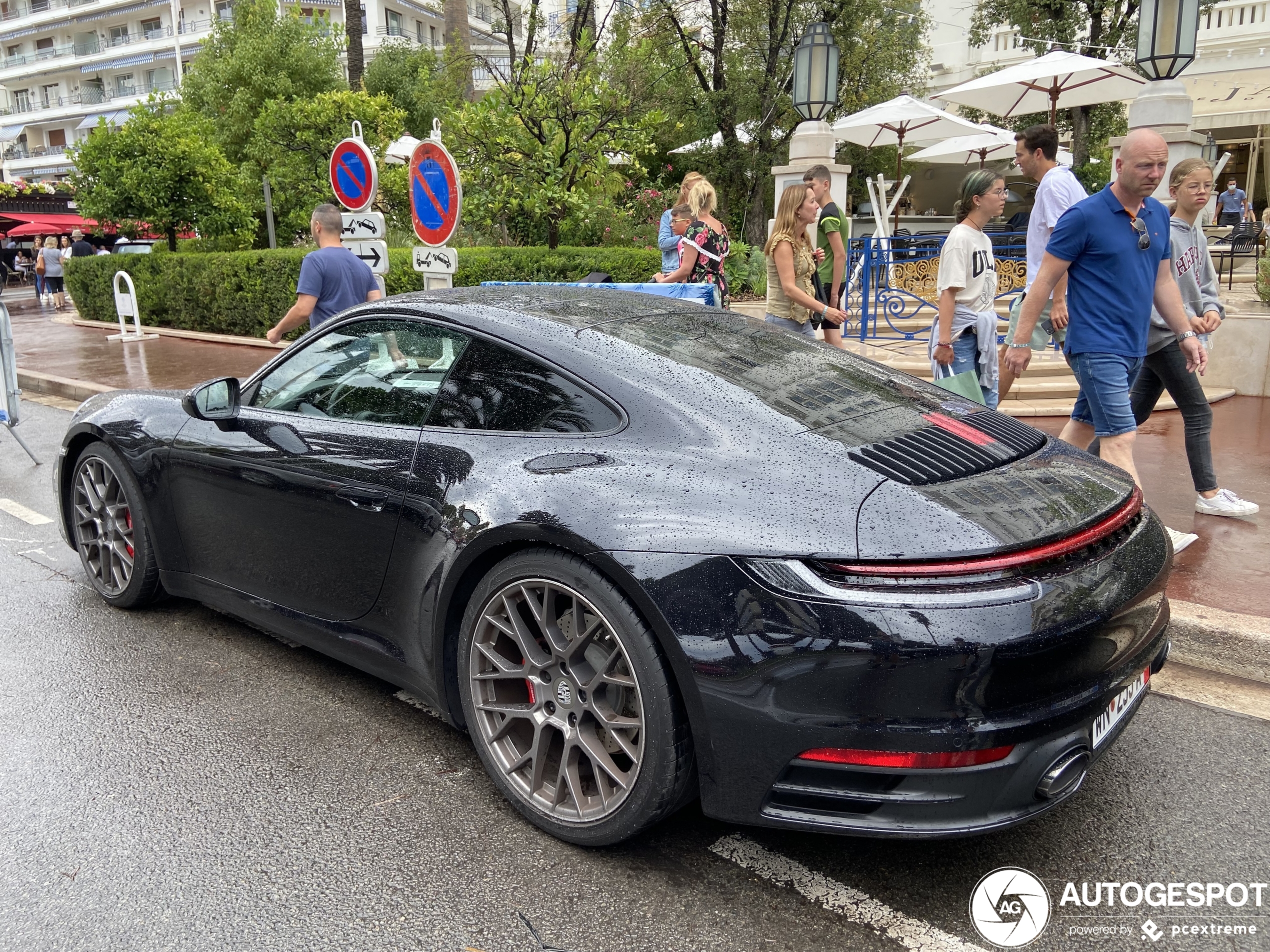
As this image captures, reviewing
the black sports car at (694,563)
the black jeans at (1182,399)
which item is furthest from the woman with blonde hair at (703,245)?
the black sports car at (694,563)

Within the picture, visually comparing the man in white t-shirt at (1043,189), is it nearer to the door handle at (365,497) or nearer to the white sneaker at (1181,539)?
the white sneaker at (1181,539)

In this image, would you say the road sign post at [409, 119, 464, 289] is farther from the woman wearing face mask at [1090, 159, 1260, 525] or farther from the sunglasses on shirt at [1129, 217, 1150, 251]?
→ the woman wearing face mask at [1090, 159, 1260, 525]

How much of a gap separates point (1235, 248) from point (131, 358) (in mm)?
16617

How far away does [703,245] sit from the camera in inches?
303

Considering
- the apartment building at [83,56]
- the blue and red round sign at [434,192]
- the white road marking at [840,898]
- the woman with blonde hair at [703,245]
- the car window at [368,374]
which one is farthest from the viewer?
the apartment building at [83,56]

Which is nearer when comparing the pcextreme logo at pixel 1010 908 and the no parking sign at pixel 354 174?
the pcextreme logo at pixel 1010 908

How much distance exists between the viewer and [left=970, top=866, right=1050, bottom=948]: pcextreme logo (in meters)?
2.35

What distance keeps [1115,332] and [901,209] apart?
77.2 feet

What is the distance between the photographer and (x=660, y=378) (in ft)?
9.16

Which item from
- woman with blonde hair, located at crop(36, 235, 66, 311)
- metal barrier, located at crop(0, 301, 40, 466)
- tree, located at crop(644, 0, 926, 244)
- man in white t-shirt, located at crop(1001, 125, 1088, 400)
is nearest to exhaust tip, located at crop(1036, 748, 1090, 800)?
man in white t-shirt, located at crop(1001, 125, 1088, 400)

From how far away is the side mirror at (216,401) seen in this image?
12.5 ft

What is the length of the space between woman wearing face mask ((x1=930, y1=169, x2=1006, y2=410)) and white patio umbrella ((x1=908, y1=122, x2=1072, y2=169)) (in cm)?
1283

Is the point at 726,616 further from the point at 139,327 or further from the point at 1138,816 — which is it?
the point at 139,327

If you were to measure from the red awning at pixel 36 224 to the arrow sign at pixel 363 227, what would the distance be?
3064cm
